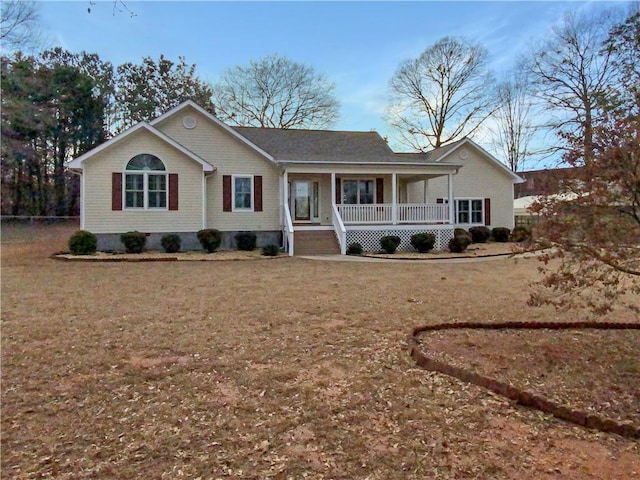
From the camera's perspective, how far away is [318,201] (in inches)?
725

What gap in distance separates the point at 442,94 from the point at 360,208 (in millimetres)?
19959

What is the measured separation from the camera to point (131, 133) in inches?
572

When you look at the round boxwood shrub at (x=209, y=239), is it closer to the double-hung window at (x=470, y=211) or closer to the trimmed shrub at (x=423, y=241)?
the trimmed shrub at (x=423, y=241)

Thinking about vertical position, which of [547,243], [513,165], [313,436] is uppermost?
[513,165]

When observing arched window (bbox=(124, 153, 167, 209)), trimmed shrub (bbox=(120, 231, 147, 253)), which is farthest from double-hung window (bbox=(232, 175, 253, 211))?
trimmed shrub (bbox=(120, 231, 147, 253))

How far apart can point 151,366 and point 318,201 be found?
14.7 meters

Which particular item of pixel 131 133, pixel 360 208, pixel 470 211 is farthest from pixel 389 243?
pixel 131 133

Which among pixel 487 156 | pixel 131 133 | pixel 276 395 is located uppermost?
pixel 487 156

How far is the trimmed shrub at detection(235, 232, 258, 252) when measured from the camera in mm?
15898

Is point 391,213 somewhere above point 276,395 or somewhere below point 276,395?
above

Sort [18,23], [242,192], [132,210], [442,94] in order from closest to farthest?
1. [132,210]
2. [242,192]
3. [18,23]
4. [442,94]

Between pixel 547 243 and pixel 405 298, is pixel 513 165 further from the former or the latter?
pixel 547 243

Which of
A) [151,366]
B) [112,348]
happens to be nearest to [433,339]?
[151,366]

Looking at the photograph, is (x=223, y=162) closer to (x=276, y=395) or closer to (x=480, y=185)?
(x=480, y=185)
